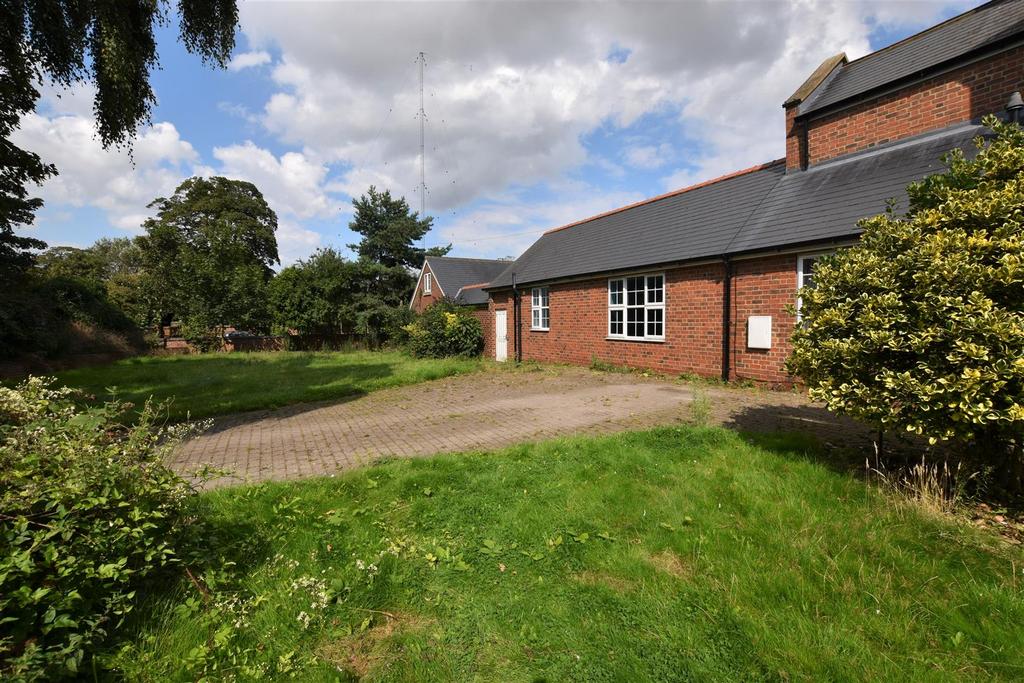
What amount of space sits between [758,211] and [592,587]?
1099 centimetres

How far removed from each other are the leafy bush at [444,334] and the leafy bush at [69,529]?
16.8 meters

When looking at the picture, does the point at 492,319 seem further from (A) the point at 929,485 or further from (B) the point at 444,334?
(A) the point at 929,485

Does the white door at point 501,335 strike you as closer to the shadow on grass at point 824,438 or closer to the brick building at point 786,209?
the brick building at point 786,209

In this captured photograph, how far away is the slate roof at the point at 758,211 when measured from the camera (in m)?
8.64

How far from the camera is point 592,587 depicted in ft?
9.23

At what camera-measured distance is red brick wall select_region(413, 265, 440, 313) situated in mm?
30891

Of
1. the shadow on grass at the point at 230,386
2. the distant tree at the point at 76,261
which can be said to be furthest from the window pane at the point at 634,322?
the distant tree at the point at 76,261

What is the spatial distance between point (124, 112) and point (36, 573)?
8.18 meters

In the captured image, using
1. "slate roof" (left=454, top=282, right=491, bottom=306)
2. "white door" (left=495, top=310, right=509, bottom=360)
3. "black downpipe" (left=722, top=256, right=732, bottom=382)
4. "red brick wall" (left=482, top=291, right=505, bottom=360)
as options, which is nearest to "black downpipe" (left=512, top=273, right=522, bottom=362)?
"red brick wall" (left=482, top=291, right=505, bottom=360)

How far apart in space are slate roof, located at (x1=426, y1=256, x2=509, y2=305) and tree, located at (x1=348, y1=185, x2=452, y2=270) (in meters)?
4.02

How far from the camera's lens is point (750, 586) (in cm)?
271

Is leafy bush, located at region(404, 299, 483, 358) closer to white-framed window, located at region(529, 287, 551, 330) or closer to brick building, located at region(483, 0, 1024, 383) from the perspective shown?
white-framed window, located at region(529, 287, 551, 330)

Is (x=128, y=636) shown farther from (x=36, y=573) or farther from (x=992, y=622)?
(x=992, y=622)

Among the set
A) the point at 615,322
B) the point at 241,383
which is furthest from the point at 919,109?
the point at 241,383
